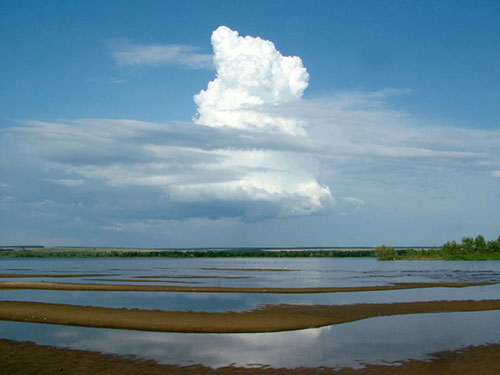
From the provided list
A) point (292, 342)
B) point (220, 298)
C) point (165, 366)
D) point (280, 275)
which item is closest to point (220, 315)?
point (292, 342)

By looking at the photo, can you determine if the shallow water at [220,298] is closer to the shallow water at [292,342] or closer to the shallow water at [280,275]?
the shallow water at [292,342]

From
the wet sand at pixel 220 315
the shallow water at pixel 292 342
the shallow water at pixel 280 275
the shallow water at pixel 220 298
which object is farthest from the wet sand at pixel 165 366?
the shallow water at pixel 280 275

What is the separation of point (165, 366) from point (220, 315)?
14436 mm

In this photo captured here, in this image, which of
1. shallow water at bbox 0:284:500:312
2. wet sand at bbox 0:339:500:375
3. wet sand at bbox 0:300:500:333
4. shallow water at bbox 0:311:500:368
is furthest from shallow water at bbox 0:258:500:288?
wet sand at bbox 0:339:500:375

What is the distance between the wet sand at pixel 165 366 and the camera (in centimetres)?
1786

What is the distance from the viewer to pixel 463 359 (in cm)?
1995

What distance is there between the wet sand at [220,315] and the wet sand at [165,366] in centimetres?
807

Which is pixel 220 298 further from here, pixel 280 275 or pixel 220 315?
pixel 280 275

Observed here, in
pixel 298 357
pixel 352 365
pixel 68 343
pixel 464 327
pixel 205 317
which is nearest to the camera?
pixel 352 365

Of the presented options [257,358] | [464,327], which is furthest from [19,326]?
[464,327]

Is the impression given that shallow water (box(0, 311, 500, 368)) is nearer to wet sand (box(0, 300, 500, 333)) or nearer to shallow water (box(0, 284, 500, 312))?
wet sand (box(0, 300, 500, 333))

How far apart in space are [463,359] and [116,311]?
24446 mm

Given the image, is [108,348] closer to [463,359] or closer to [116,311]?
[116,311]

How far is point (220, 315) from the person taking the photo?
33031 mm
